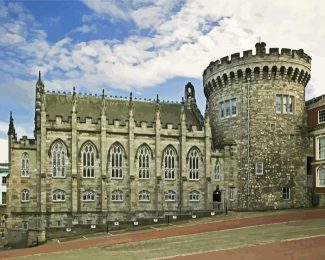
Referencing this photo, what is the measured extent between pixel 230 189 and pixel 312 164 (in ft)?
31.6

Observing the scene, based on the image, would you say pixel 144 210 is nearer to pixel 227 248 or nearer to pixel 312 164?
A: pixel 312 164

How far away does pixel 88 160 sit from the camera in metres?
48.4

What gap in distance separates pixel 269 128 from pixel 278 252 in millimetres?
27443

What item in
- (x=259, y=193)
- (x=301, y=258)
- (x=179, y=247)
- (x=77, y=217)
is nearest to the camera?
(x=301, y=258)

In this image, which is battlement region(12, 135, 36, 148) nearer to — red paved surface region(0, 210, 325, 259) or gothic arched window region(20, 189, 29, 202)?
gothic arched window region(20, 189, 29, 202)

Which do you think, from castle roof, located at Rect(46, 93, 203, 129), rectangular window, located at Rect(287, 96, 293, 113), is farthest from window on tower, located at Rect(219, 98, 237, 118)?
rectangular window, located at Rect(287, 96, 293, 113)

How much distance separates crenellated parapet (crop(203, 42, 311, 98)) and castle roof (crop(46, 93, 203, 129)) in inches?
305

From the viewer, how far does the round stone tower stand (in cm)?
5009

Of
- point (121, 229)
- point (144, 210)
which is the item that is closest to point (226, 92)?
point (144, 210)

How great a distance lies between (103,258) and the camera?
2566cm

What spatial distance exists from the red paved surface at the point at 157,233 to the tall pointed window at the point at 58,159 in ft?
40.8

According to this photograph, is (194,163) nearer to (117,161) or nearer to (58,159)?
(117,161)

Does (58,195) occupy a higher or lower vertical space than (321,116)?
lower

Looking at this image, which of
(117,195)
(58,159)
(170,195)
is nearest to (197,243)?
(117,195)
